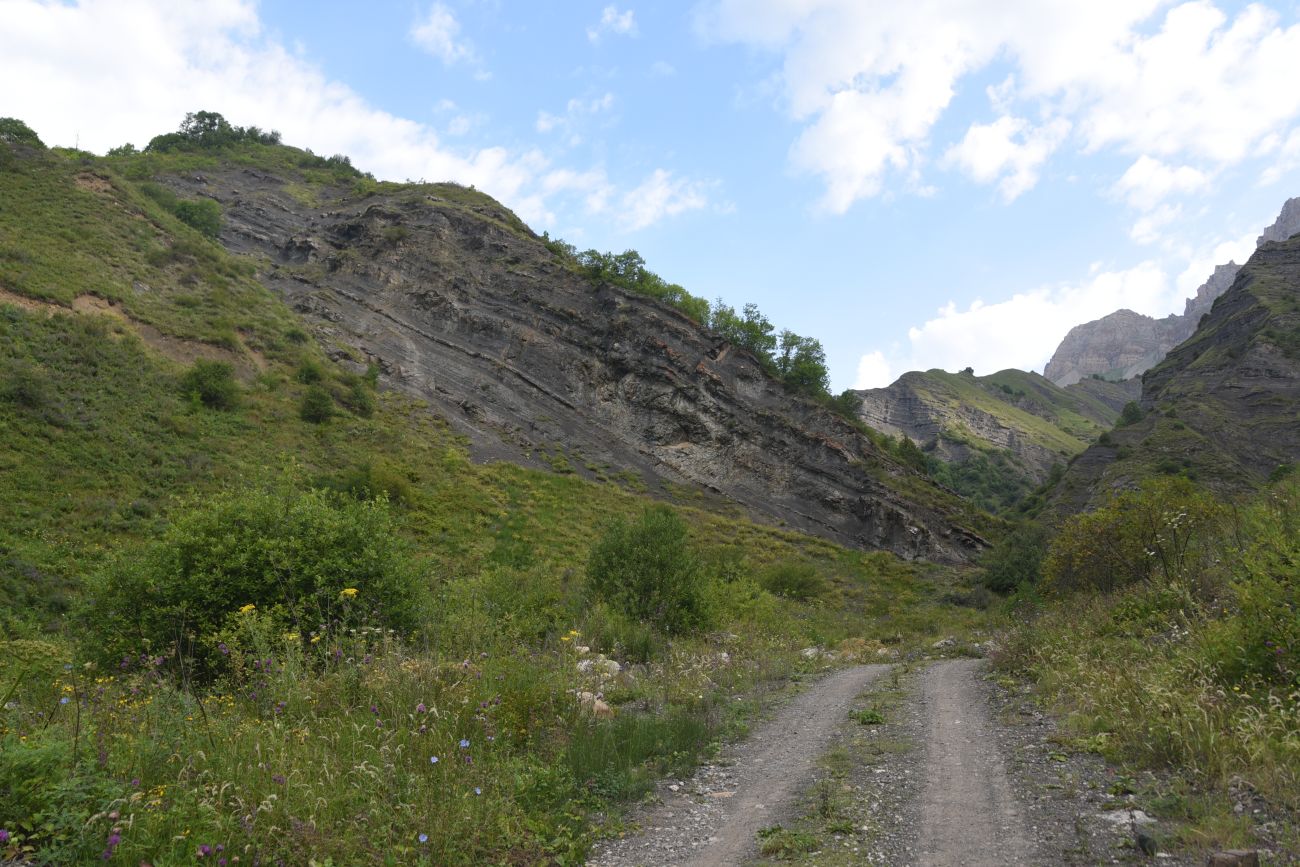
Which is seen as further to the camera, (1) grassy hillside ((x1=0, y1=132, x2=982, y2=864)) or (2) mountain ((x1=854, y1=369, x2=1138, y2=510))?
(2) mountain ((x1=854, y1=369, x2=1138, y2=510))

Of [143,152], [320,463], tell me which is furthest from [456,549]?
[143,152]

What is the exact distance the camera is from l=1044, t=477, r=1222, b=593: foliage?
13.5 metres

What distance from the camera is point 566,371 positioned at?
55938 mm

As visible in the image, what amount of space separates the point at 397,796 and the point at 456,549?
25.9 meters

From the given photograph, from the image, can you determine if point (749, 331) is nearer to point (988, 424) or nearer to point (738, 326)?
point (738, 326)

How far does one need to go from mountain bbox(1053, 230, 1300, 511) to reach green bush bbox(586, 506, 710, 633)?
46.4 metres

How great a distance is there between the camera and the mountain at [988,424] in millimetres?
121062

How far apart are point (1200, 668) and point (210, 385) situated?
36107 mm

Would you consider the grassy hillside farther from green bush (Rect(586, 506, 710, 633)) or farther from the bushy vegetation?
the bushy vegetation

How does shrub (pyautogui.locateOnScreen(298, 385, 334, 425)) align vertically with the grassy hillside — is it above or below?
above

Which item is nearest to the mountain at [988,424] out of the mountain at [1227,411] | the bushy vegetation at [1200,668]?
the mountain at [1227,411]

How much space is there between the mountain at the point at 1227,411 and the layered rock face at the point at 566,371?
18772mm

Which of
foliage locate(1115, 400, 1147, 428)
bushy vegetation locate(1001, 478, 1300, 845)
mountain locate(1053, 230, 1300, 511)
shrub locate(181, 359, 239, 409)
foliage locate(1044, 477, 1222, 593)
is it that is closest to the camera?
bushy vegetation locate(1001, 478, 1300, 845)

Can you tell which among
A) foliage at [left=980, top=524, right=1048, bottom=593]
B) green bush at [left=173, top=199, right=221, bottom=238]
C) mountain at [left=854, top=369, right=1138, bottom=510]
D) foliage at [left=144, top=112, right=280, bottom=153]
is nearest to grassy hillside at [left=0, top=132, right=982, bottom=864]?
foliage at [left=980, top=524, right=1048, bottom=593]
